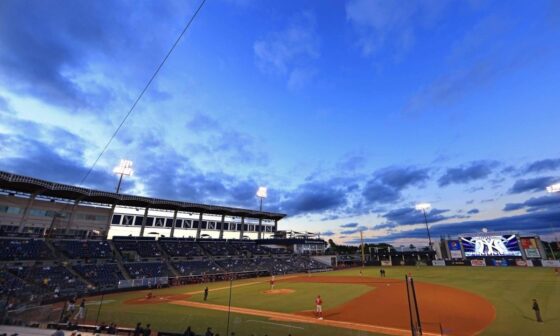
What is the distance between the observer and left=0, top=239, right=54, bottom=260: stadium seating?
3356 centimetres

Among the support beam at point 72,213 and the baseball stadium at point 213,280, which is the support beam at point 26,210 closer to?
the baseball stadium at point 213,280

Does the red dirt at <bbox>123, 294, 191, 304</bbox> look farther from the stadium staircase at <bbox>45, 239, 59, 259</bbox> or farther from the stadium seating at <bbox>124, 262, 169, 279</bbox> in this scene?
the stadium staircase at <bbox>45, 239, 59, 259</bbox>

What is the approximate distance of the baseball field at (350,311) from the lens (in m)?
17.0

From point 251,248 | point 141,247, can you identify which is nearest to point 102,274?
point 141,247

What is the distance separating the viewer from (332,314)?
21.8 m

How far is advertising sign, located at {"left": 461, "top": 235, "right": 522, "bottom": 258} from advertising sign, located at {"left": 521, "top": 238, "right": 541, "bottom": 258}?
6.51 ft

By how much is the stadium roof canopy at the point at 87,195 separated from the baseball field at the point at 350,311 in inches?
756

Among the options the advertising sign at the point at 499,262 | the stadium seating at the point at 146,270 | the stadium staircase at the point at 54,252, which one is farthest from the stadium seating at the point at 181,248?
the advertising sign at the point at 499,262

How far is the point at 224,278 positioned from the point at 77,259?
75.1 feet

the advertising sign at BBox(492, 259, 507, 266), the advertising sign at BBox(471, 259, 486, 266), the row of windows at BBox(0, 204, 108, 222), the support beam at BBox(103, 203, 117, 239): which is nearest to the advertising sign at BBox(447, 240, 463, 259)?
the advertising sign at BBox(471, 259, 486, 266)

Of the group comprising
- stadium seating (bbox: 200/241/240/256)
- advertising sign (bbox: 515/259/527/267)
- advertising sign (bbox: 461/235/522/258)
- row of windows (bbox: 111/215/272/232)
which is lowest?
advertising sign (bbox: 515/259/527/267)

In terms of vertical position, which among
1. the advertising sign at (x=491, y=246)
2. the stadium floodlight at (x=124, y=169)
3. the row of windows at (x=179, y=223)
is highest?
the stadium floodlight at (x=124, y=169)

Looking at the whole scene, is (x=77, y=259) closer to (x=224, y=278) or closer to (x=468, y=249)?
(x=224, y=278)

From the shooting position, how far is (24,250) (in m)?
35.3
